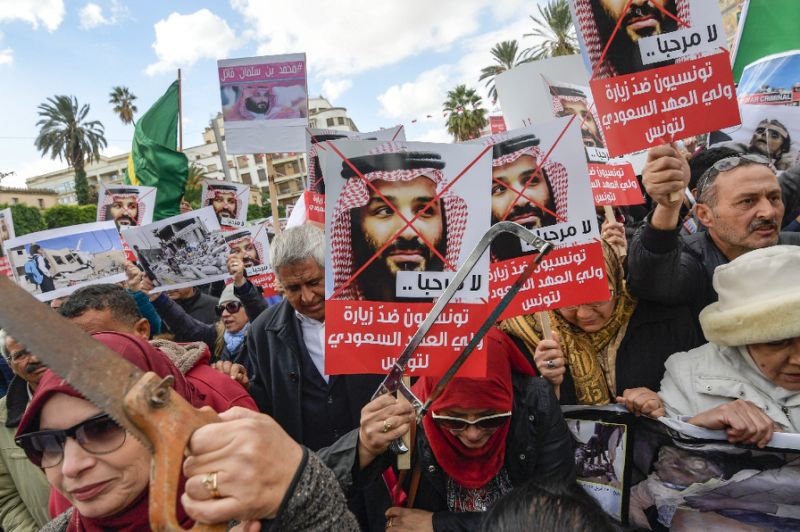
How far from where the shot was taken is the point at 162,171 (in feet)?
19.6

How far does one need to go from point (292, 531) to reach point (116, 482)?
57 centimetres

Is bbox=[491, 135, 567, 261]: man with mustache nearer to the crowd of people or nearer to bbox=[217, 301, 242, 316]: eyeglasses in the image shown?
the crowd of people

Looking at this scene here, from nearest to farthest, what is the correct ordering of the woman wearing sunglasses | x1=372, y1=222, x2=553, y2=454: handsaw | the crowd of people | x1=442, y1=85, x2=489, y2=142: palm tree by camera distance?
the crowd of people, x1=372, y1=222, x2=553, y2=454: handsaw, the woman wearing sunglasses, x1=442, y1=85, x2=489, y2=142: palm tree

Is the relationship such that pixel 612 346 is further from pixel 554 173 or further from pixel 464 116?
pixel 464 116

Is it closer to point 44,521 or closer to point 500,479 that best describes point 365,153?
point 500,479

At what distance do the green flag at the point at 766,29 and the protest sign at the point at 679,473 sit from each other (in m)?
3.44

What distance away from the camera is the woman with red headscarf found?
1.86 m

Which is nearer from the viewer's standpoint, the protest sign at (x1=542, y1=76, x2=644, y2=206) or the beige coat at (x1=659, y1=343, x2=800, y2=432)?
the beige coat at (x1=659, y1=343, x2=800, y2=432)

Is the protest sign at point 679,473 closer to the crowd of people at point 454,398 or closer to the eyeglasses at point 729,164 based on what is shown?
the crowd of people at point 454,398

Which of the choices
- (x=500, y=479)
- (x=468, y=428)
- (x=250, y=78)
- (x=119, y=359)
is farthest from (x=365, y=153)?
(x=250, y=78)

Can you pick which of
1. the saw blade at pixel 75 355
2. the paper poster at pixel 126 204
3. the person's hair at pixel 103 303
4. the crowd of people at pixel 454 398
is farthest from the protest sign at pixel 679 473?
the paper poster at pixel 126 204

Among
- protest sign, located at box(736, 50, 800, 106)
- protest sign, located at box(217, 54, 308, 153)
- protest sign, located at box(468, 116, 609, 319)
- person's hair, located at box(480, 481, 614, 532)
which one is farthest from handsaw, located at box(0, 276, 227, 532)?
protest sign, located at box(217, 54, 308, 153)

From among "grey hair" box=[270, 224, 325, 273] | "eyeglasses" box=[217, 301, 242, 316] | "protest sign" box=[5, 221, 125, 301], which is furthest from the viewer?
"eyeglasses" box=[217, 301, 242, 316]

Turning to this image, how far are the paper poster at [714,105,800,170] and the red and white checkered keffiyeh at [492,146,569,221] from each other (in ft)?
7.22
